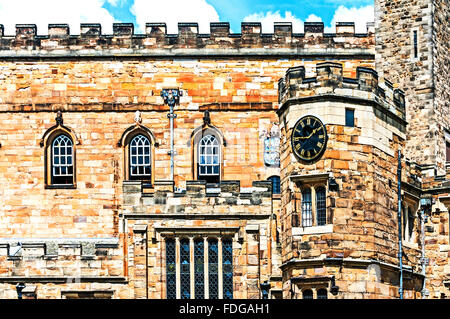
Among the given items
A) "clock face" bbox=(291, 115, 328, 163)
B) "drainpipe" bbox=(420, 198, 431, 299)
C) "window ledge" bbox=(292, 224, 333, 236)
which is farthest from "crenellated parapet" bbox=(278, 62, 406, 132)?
"drainpipe" bbox=(420, 198, 431, 299)

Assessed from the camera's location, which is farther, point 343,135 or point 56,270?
point 56,270

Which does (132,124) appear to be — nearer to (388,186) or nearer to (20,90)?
(20,90)

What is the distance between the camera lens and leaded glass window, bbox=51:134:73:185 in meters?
49.2

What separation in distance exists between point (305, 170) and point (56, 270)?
9.38m

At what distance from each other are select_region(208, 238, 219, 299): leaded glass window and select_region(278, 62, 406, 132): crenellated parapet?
5.35 metres

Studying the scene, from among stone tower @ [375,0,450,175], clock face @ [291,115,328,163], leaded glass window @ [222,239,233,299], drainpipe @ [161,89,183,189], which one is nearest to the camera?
clock face @ [291,115,328,163]

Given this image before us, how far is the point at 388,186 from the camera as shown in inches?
1565

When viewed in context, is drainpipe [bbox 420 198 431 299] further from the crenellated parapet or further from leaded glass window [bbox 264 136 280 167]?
leaded glass window [bbox 264 136 280 167]

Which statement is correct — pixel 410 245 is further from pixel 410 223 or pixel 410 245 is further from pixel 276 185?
pixel 276 185

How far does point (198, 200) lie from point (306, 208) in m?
4.64
